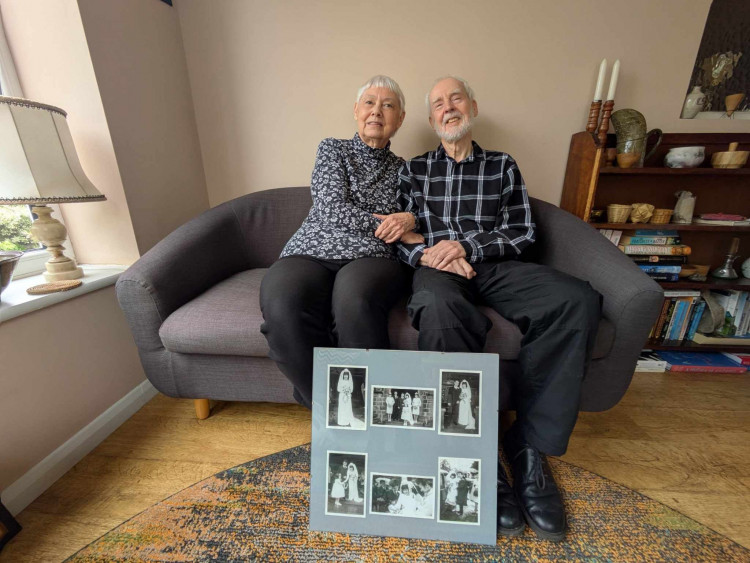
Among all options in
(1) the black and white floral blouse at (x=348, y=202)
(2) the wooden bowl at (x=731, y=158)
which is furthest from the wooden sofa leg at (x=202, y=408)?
(2) the wooden bowl at (x=731, y=158)

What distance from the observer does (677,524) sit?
0.77 metres

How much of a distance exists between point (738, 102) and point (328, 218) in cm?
198

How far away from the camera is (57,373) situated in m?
0.94

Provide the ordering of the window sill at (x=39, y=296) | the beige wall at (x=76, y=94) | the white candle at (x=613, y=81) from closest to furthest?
the window sill at (x=39, y=296), the beige wall at (x=76, y=94), the white candle at (x=613, y=81)

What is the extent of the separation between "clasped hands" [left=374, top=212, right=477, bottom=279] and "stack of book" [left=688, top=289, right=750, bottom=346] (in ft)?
4.70

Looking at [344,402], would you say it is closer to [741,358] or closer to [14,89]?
[14,89]

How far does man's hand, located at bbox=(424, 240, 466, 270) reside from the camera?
102 centimetres

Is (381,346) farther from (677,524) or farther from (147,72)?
(147,72)

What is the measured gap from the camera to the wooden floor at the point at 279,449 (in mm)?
794

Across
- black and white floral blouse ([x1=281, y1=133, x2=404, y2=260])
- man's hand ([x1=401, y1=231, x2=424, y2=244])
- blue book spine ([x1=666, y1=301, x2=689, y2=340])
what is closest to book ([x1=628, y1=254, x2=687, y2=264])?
blue book spine ([x1=666, y1=301, x2=689, y2=340])

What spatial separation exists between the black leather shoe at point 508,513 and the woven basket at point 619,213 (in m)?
1.26

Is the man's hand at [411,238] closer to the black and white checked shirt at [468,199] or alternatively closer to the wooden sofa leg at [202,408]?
the black and white checked shirt at [468,199]

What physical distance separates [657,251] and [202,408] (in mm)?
2054

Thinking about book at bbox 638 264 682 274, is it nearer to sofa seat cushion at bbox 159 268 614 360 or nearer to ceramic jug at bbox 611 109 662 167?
ceramic jug at bbox 611 109 662 167
